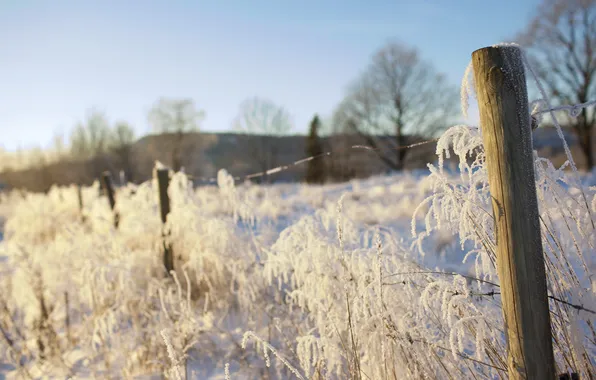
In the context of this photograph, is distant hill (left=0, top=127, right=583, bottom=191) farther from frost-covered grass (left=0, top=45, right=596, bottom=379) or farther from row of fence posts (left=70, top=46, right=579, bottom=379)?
row of fence posts (left=70, top=46, right=579, bottom=379)

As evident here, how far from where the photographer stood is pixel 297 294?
2.68m

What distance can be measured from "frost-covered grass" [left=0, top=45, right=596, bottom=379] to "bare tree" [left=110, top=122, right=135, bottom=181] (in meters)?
24.5

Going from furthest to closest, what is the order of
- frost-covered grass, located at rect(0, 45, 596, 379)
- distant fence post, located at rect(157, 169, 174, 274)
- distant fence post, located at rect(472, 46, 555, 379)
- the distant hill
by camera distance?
the distant hill, distant fence post, located at rect(157, 169, 174, 274), frost-covered grass, located at rect(0, 45, 596, 379), distant fence post, located at rect(472, 46, 555, 379)

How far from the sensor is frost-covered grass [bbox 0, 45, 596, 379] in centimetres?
153

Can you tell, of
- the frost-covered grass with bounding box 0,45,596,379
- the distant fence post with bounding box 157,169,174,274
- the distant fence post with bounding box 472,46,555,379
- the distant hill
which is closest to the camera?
the distant fence post with bounding box 472,46,555,379

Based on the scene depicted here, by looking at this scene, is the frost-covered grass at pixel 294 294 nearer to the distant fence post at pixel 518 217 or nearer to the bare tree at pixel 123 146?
the distant fence post at pixel 518 217

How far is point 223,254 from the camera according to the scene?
357cm

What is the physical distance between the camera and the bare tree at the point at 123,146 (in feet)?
94.6

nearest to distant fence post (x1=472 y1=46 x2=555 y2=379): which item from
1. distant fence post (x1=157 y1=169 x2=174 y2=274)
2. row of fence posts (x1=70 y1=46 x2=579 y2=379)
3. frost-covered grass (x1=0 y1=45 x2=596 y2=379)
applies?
row of fence posts (x1=70 y1=46 x2=579 y2=379)

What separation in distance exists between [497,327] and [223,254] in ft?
7.95

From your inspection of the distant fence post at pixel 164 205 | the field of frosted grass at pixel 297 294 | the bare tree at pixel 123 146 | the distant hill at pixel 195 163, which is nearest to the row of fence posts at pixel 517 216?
the field of frosted grass at pixel 297 294

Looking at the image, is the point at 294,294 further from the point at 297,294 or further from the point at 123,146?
the point at 123,146

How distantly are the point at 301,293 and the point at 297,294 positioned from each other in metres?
0.50

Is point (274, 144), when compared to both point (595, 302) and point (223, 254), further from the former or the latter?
point (595, 302)
